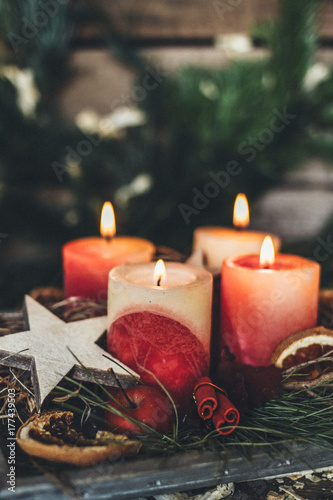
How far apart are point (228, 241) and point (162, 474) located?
465mm

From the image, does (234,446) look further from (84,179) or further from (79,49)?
(79,49)

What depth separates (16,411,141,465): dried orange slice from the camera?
A: 0.47 m

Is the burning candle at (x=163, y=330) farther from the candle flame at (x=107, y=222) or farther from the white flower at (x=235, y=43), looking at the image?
the white flower at (x=235, y=43)

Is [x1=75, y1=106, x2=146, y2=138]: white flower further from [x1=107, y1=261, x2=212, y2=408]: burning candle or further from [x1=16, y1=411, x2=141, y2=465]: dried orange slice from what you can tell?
[x1=16, y1=411, x2=141, y2=465]: dried orange slice

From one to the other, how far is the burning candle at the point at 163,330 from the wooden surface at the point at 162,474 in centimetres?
12

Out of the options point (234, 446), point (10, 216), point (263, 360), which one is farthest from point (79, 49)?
point (234, 446)

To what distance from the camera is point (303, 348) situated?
24.8 inches

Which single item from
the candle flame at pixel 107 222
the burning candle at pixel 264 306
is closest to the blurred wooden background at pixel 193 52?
the candle flame at pixel 107 222

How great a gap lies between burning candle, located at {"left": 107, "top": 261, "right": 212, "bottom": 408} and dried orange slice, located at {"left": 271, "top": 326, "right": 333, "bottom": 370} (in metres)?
0.11

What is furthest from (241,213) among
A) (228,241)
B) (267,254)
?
(267,254)

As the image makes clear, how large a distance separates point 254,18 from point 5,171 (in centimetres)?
77

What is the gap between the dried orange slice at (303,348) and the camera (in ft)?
2.04

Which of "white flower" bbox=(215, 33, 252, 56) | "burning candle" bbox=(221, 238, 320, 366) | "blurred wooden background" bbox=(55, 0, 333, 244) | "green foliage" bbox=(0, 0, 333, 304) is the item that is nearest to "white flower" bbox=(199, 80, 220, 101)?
"green foliage" bbox=(0, 0, 333, 304)

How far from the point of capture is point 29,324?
2.14 feet
